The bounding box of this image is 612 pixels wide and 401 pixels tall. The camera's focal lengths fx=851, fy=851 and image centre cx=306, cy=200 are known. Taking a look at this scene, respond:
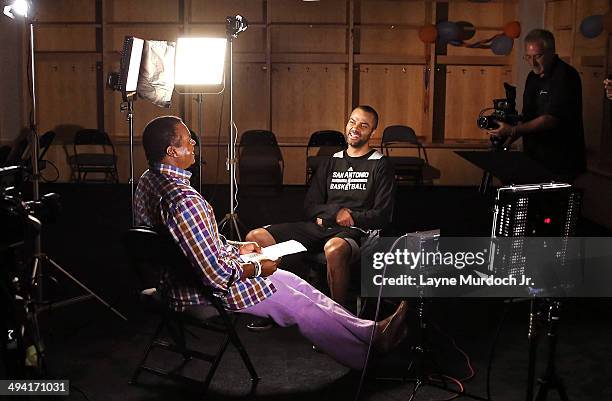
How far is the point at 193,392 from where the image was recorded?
3906 millimetres

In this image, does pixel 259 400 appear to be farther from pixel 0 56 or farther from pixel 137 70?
pixel 0 56

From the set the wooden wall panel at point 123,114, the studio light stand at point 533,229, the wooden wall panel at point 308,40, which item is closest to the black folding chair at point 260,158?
the wooden wall panel at point 123,114

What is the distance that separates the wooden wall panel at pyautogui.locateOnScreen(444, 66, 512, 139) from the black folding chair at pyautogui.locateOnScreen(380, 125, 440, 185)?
77cm

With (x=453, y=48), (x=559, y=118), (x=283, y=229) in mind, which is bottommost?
(x=283, y=229)

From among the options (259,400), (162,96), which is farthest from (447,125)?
(259,400)

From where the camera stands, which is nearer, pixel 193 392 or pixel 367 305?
pixel 193 392

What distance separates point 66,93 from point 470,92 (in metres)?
4.99

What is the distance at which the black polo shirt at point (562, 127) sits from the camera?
5.20 meters

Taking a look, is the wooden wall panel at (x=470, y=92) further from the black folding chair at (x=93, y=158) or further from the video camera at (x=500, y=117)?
the video camera at (x=500, y=117)

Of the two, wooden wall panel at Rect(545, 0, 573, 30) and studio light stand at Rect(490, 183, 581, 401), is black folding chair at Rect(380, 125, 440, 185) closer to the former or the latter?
wooden wall panel at Rect(545, 0, 573, 30)

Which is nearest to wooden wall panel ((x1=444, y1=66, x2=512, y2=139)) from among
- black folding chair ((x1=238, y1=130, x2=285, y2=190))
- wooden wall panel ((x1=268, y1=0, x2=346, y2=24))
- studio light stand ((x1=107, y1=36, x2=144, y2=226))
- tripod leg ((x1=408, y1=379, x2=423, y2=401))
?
wooden wall panel ((x1=268, y1=0, x2=346, y2=24))

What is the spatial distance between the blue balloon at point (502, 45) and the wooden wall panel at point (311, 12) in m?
1.89

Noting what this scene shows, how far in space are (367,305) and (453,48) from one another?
21.0ft

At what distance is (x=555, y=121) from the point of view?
17.0ft
